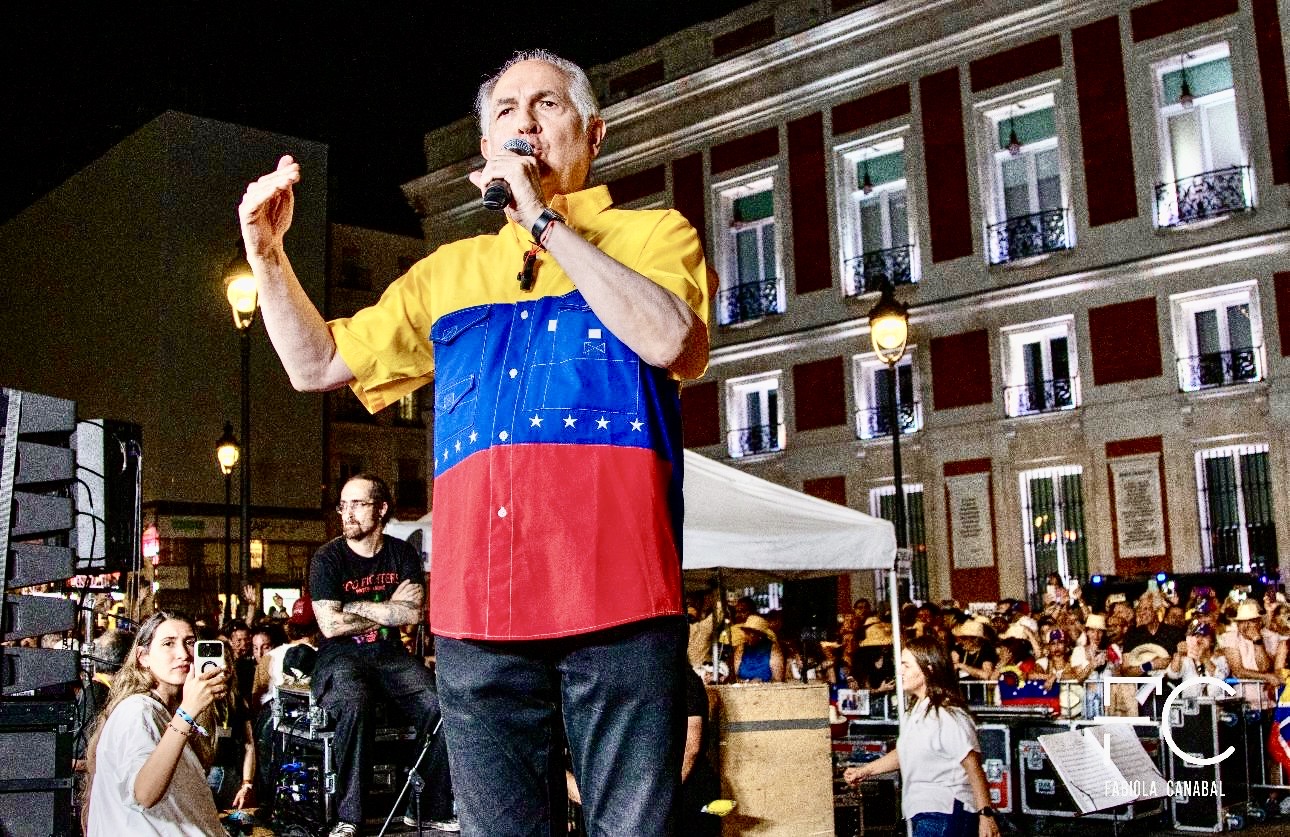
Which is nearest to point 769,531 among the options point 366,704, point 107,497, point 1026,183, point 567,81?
point 366,704

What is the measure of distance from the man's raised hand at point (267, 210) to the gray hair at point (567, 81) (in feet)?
1.17

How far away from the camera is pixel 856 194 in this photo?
1063 inches

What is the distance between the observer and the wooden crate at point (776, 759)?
816 cm

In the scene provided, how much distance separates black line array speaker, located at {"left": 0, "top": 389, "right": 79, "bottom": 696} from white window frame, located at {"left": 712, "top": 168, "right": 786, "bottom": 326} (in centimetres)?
2437

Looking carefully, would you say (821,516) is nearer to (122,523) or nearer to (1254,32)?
(122,523)

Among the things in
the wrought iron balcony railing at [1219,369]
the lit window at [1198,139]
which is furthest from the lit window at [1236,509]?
the lit window at [1198,139]

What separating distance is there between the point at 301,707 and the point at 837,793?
4.46 meters

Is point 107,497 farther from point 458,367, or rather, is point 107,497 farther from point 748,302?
point 748,302

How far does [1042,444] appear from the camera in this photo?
A: 23.7 meters

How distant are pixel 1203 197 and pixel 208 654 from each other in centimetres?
2086

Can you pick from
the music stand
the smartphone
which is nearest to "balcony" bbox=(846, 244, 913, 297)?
the music stand

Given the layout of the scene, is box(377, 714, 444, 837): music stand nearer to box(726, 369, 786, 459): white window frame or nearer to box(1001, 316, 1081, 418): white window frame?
box(1001, 316, 1081, 418): white window frame

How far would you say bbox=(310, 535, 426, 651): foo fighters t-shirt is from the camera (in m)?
7.54

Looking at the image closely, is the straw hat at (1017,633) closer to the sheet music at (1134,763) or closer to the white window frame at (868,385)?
the sheet music at (1134,763)
